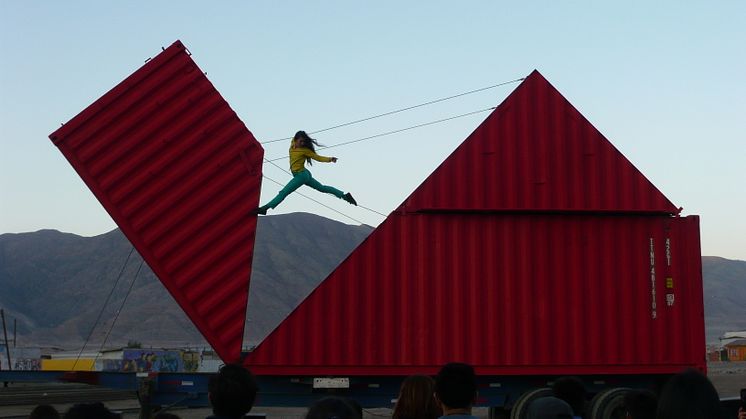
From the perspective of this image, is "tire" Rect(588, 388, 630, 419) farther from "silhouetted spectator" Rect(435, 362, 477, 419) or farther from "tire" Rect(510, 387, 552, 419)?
"silhouetted spectator" Rect(435, 362, 477, 419)

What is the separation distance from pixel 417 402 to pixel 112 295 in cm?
15716

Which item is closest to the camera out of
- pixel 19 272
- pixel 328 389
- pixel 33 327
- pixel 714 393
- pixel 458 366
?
pixel 714 393

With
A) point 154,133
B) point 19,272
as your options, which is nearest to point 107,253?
point 19,272

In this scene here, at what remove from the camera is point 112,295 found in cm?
15588

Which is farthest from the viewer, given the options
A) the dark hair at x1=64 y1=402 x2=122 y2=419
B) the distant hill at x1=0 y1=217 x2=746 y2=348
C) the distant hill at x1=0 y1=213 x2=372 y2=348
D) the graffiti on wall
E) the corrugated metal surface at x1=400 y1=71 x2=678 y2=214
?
the distant hill at x1=0 y1=217 x2=746 y2=348

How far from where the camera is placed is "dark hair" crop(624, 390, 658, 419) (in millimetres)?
5695

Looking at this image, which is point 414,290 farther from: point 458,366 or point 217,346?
point 458,366

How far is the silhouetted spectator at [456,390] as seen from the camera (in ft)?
16.5

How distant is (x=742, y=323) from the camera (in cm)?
17950

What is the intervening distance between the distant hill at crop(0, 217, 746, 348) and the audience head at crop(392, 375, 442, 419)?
124824 millimetres

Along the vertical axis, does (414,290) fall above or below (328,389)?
above

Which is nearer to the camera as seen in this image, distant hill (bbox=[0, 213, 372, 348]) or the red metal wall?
the red metal wall

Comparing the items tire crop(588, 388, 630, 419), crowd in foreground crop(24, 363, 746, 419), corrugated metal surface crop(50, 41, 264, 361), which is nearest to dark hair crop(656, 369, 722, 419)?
crowd in foreground crop(24, 363, 746, 419)

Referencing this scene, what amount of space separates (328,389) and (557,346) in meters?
3.43
